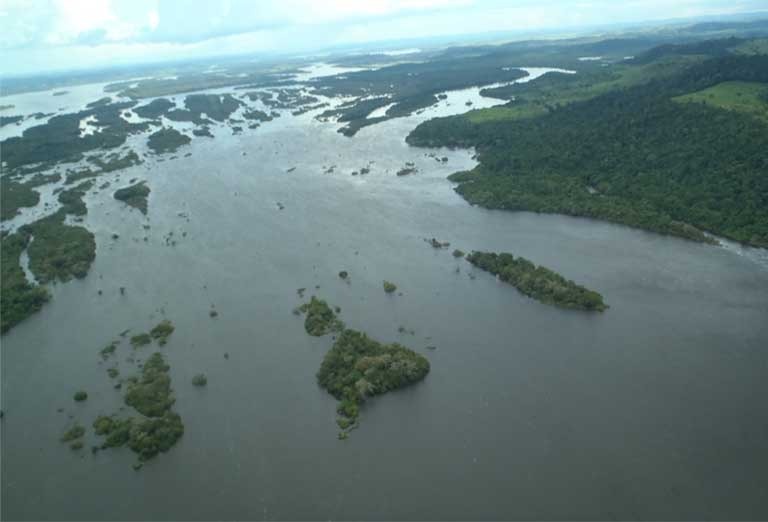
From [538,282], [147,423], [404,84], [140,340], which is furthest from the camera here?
[404,84]

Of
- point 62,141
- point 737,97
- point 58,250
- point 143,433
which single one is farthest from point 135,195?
point 737,97

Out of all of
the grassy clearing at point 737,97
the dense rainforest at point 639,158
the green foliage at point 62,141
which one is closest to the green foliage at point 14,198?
the green foliage at point 62,141

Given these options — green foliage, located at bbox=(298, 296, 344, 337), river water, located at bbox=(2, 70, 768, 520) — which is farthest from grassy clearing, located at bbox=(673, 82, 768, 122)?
green foliage, located at bbox=(298, 296, 344, 337)

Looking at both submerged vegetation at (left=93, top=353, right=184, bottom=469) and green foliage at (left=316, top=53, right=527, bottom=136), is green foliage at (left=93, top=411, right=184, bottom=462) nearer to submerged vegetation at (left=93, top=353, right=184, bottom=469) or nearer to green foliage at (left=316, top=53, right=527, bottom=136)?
submerged vegetation at (left=93, top=353, right=184, bottom=469)

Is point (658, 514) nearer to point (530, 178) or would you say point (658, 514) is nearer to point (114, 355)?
point (114, 355)

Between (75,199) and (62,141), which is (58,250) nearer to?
(75,199)

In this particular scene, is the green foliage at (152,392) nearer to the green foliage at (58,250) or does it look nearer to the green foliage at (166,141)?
the green foliage at (58,250)
